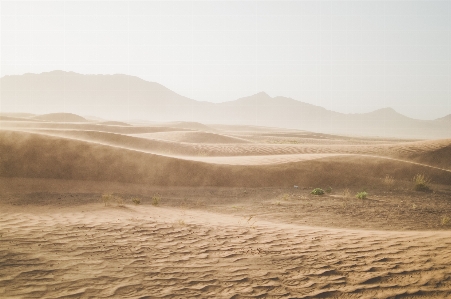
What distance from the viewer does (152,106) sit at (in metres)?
164

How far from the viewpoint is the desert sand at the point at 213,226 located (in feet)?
13.1

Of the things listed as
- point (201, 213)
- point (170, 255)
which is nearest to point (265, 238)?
point (170, 255)

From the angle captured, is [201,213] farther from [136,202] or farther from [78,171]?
[78,171]

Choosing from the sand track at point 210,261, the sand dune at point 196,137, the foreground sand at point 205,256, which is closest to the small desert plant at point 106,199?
the foreground sand at point 205,256

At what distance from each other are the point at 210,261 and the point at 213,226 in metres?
1.78

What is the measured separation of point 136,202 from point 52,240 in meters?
3.63

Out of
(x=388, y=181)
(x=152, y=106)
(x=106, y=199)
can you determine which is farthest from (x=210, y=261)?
(x=152, y=106)

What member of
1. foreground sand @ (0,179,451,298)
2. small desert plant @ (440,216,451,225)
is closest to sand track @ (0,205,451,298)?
foreground sand @ (0,179,451,298)

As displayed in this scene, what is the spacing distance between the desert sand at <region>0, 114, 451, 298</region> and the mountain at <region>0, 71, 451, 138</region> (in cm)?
13394

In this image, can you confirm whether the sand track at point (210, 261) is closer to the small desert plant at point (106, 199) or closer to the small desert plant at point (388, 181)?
the small desert plant at point (106, 199)

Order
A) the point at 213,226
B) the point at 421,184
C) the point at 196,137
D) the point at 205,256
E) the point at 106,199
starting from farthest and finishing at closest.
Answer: the point at 196,137
the point at 421,184
the point at 106,199
the point at 213,226
the point at 205,256

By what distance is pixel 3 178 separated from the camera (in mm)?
10695

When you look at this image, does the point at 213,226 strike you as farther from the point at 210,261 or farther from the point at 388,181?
the point at 388,181

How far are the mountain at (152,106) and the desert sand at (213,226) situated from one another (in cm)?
13394
